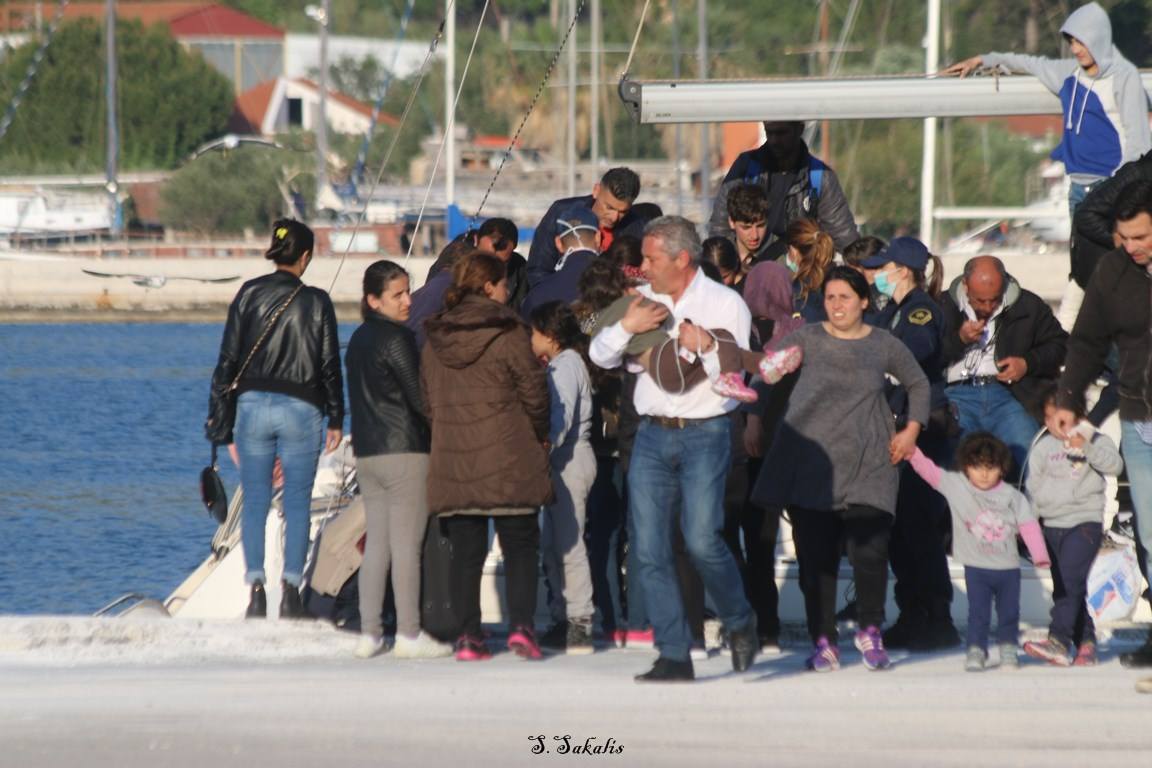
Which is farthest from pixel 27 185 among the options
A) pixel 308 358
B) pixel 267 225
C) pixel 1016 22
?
pixel 308 358

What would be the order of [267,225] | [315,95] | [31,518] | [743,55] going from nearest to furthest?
[31,518]
[267,225]
[743,55]
[315,95]

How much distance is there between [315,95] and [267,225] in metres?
16.0

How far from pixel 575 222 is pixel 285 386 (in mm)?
1587

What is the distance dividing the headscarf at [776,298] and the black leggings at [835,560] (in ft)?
3.13

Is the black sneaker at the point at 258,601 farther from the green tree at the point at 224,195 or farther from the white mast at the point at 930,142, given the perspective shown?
the green tree at the point at 224,195

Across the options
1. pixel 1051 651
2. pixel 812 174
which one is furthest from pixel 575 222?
pixel 1051 651

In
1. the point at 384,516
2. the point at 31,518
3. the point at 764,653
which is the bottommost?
the point at 31,518

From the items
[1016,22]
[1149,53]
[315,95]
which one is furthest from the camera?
[315,95]

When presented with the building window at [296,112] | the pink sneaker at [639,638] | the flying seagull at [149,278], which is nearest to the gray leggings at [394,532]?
the pink sneaker at [639,638]

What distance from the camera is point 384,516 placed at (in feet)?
26.9

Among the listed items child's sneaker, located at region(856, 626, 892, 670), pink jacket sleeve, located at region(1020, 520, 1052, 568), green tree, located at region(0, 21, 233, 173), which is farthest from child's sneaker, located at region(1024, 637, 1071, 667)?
green tree, located at region(0, 21, 233, 173)

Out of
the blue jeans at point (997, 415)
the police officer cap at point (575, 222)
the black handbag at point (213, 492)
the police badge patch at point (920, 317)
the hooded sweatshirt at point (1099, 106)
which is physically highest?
the hooded sweatshirt at point (1099, 106)

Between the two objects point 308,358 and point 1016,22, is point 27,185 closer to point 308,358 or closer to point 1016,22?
point 1016,22

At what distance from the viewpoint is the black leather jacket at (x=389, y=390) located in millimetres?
8102
